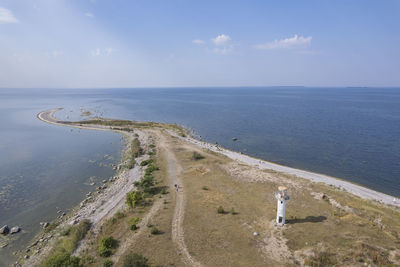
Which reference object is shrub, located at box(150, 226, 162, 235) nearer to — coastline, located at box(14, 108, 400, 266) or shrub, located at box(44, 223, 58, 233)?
coastline, located at box(14, 108, 400, 266)

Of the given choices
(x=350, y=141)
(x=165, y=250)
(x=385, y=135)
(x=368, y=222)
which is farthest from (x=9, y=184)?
(x=385, y=135)

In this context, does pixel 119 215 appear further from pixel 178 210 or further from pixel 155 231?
pixel 178 210

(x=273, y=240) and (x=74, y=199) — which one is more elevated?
(x=273, y=240)

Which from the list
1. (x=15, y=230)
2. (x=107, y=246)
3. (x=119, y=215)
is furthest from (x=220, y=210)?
(x=15, y=230)

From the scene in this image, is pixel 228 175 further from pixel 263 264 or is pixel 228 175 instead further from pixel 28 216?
pixel 28 216

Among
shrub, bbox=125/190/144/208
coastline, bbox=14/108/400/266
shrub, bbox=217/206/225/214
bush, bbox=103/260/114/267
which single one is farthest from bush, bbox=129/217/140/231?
shrub, bbox=217/206/225/214

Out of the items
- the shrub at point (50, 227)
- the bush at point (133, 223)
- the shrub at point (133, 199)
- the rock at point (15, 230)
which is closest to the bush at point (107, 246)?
the bush at point (133, 223)
